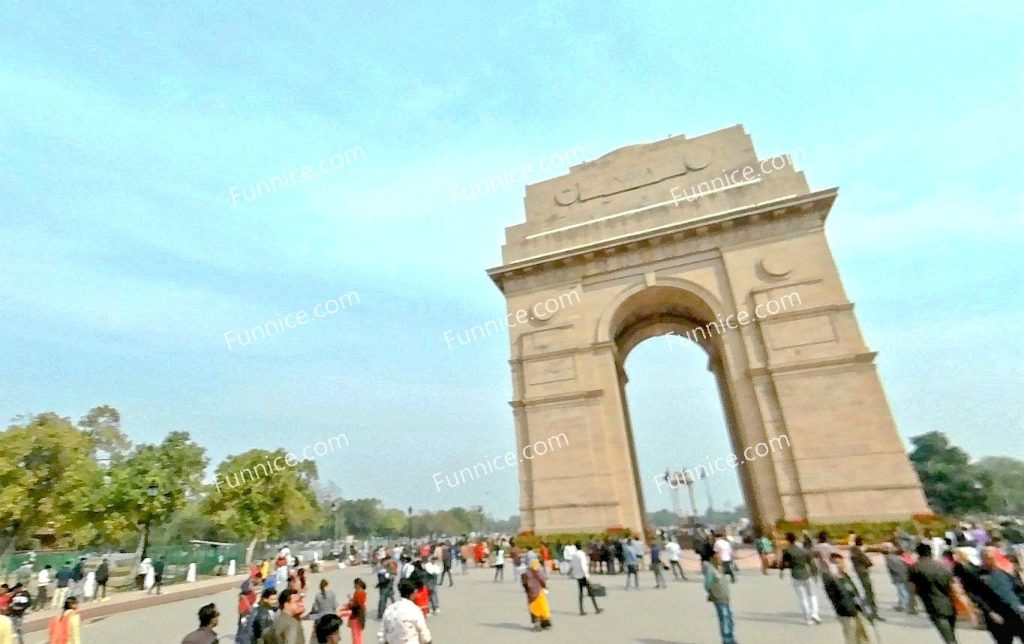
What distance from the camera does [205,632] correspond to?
17.7 ft

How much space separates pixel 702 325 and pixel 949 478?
4260 centimetres

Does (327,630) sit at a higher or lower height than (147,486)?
lower

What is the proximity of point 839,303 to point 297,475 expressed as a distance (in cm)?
3731

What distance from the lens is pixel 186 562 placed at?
27.6m

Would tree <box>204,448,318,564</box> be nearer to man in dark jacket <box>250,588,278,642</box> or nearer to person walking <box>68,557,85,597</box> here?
person walking <box>68,557,85,597</box>

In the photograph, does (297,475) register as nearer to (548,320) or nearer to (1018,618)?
(548,320)

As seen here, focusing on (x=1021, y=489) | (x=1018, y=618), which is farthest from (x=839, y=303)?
(x=1021, y=489)

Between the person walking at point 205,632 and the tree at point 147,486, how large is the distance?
22567 mm

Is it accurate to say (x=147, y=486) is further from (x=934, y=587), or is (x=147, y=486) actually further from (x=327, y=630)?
(x=934, y=587)

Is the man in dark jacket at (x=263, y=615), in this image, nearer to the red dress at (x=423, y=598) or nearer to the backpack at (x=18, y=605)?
the red dress at (x=423, y=598)

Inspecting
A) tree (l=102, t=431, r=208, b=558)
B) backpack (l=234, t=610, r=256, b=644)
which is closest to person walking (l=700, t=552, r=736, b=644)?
backpack (l=234, t=610, r=256, b=644)

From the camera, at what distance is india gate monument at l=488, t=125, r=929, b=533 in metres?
19.9

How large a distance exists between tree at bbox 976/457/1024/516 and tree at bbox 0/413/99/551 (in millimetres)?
76986

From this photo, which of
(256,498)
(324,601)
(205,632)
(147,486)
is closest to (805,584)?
(324,601)
